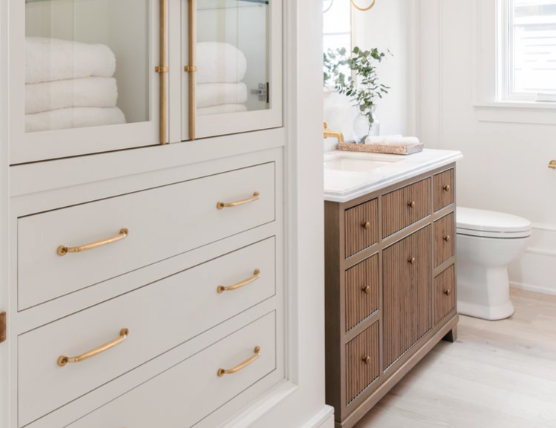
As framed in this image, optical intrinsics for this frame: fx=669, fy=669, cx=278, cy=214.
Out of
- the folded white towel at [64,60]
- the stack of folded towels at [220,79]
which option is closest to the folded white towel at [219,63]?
the stack of folded towels at [220,79]

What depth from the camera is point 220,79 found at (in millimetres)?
1516

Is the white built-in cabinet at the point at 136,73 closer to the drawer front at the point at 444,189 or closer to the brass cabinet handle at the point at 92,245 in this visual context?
the brass cabinet handle at the point at 92,245

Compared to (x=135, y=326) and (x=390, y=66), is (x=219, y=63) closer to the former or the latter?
(x=135, y=326)

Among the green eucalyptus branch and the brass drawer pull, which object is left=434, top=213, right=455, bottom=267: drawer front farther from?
the brass drawer pull

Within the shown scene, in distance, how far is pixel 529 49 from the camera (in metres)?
3.68

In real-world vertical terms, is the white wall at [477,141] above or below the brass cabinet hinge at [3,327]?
above

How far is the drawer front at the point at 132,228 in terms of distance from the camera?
44.9 inches

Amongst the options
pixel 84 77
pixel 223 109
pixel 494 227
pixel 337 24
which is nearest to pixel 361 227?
pixel 223 109

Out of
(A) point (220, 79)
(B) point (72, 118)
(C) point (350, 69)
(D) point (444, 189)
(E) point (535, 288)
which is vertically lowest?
(E) point (535, 288)

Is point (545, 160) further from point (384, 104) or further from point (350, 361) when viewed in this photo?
point (350, 361)

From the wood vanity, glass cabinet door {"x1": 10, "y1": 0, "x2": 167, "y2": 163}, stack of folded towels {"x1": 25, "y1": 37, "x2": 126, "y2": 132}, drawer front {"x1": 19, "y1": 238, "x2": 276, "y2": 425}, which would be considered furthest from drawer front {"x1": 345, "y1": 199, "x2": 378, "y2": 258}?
stack of folded towels {"x1": 25, "y1": 37, "x2": 126, "y2": 132}

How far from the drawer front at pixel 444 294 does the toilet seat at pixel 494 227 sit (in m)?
0.31

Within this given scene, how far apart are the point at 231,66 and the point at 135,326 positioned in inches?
24.6

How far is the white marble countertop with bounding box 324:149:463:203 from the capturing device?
2057 mm
